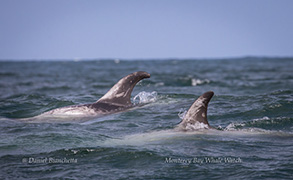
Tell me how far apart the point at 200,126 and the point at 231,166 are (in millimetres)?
2138

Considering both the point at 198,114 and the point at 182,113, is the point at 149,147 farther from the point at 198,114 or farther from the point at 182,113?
the point at 182,113

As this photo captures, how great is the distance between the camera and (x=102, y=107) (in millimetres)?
11922

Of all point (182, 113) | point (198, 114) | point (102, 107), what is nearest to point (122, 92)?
point (102, 107)

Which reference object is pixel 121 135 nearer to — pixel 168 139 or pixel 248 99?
pixel 168 139

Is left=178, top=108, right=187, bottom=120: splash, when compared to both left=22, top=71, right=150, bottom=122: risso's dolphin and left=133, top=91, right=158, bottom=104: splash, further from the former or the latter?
left=133, top=91, right=158, bottom=104: splash

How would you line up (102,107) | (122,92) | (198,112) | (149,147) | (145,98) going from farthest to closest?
(145,98), (122,92), (102,107), (198,112), (149,147)

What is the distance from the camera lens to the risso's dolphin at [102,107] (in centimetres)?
1138

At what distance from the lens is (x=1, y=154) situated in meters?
7.83

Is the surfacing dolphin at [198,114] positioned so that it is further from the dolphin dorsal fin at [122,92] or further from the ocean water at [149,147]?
the dolphin dorsal fin at [122,92]

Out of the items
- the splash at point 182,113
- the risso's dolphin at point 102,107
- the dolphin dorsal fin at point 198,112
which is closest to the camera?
the dolphin dorsal fin at point 198,112

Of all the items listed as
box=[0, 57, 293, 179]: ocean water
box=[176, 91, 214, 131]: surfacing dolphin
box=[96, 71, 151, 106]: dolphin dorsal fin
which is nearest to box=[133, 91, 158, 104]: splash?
box=[96, 71, 151, 106]: dolphin dorsal fin

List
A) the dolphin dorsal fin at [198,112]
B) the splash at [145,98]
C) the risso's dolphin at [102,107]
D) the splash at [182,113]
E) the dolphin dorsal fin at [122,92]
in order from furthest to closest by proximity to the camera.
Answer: the splash at [145,98] → the dolphin dorsal fin at [122,92] → the splash at [182,113] → the risso's dolphin at [102,107] → the dolphin dorsal fin at [198,112]

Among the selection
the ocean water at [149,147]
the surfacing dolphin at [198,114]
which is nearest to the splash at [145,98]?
the ocean water at [149,147]

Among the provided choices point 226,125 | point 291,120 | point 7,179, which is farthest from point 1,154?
point 291,120
